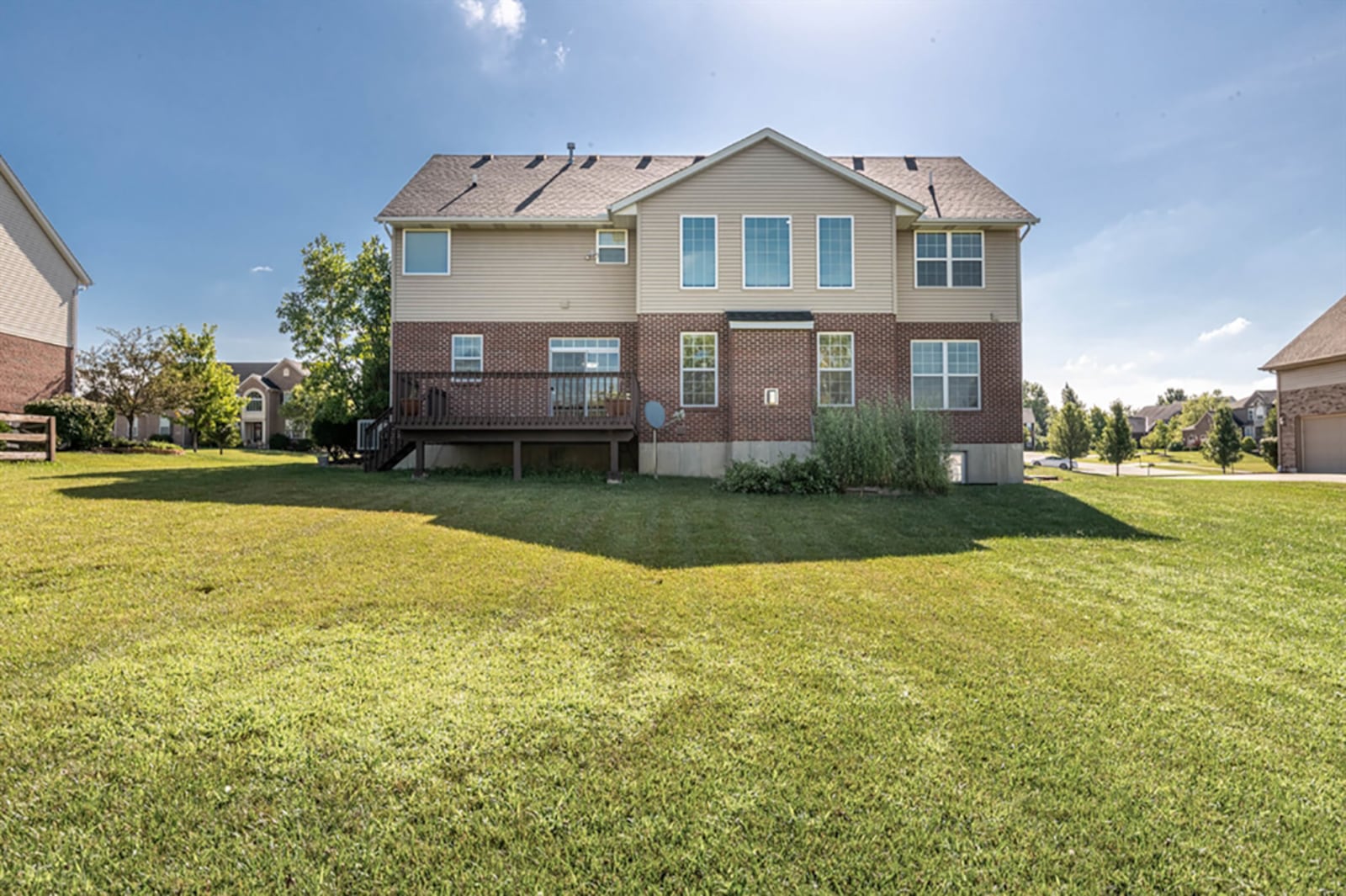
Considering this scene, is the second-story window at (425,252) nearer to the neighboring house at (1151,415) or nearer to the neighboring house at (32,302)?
the neighboring house at (32,302)

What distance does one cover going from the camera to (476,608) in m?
4.14

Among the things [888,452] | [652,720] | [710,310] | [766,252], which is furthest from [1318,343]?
[652,720]

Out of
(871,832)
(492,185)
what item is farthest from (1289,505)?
(492,185)

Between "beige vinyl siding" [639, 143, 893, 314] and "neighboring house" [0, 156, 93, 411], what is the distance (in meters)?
18.5

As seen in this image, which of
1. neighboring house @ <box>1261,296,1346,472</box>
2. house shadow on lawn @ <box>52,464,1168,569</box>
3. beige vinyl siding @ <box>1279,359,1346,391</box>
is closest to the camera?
house shadow on lawn @ <box>52,464,1168,569</box>

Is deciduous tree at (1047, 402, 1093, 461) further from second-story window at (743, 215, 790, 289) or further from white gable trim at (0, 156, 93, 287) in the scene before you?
white gable trim at (0, 156, 93, 287)

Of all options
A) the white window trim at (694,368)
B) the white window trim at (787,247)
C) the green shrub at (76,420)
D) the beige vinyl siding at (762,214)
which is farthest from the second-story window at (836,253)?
the green shrub at (76,420)

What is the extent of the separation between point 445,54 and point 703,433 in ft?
35.8

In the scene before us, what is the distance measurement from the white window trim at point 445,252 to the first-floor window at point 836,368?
969 centimetres

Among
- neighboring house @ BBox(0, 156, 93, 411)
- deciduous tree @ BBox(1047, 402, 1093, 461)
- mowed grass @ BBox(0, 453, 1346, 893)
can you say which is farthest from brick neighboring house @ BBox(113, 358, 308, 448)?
deciduous tree @ BBox(1047, 402, 1093, 461)

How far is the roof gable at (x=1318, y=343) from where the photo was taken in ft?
68.6

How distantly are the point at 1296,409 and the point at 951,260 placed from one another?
19.2 metres

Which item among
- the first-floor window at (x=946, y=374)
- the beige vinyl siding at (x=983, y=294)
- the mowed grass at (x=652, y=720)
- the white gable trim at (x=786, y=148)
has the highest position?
the white gable trim at (x=786, y=148)

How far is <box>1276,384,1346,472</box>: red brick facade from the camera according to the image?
21.0 metres
